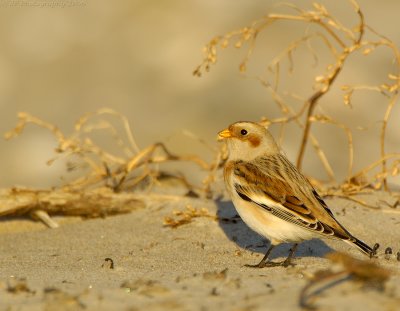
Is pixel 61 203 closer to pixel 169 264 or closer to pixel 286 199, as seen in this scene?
pixel 169 264

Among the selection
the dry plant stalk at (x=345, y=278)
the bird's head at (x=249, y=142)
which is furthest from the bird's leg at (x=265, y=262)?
the dry plant stalk at (x=345, y=278)

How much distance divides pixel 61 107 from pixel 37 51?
182 cm

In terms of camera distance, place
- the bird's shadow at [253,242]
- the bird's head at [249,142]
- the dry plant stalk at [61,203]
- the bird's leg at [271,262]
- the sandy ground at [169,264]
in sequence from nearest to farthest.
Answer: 1. the sandy ground at [169,264]
2. the bird's leg at [271,262]
3. the bird's shadow at [253,242]
4. the bird's head at [249,142]
5. the dry plant stalk at [61,203]

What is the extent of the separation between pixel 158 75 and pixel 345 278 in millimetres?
8794

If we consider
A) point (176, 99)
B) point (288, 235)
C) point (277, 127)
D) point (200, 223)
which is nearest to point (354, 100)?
point (277, 127)

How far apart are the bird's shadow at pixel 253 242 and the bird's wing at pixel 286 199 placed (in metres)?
0.47

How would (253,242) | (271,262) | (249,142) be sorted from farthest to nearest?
(253,242), (249,142), (271,262)

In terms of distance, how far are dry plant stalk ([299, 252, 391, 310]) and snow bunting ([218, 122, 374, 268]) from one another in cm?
115

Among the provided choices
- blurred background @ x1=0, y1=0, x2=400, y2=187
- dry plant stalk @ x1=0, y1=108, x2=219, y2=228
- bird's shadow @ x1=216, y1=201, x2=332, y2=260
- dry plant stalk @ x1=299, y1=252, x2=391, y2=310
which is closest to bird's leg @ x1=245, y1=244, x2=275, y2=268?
bird's shadow @ x1=216, y1=201, x2=332, y2=260

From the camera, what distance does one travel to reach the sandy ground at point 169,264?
3791 mm

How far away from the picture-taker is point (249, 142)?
589 centimetres

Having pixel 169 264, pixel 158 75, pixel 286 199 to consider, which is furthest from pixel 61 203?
pixel 158 75

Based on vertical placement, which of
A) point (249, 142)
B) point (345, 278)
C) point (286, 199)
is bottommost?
point (345, 278)

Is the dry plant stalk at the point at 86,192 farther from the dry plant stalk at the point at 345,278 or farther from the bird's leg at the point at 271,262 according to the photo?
the dry plant stalk at the point at 345,278
